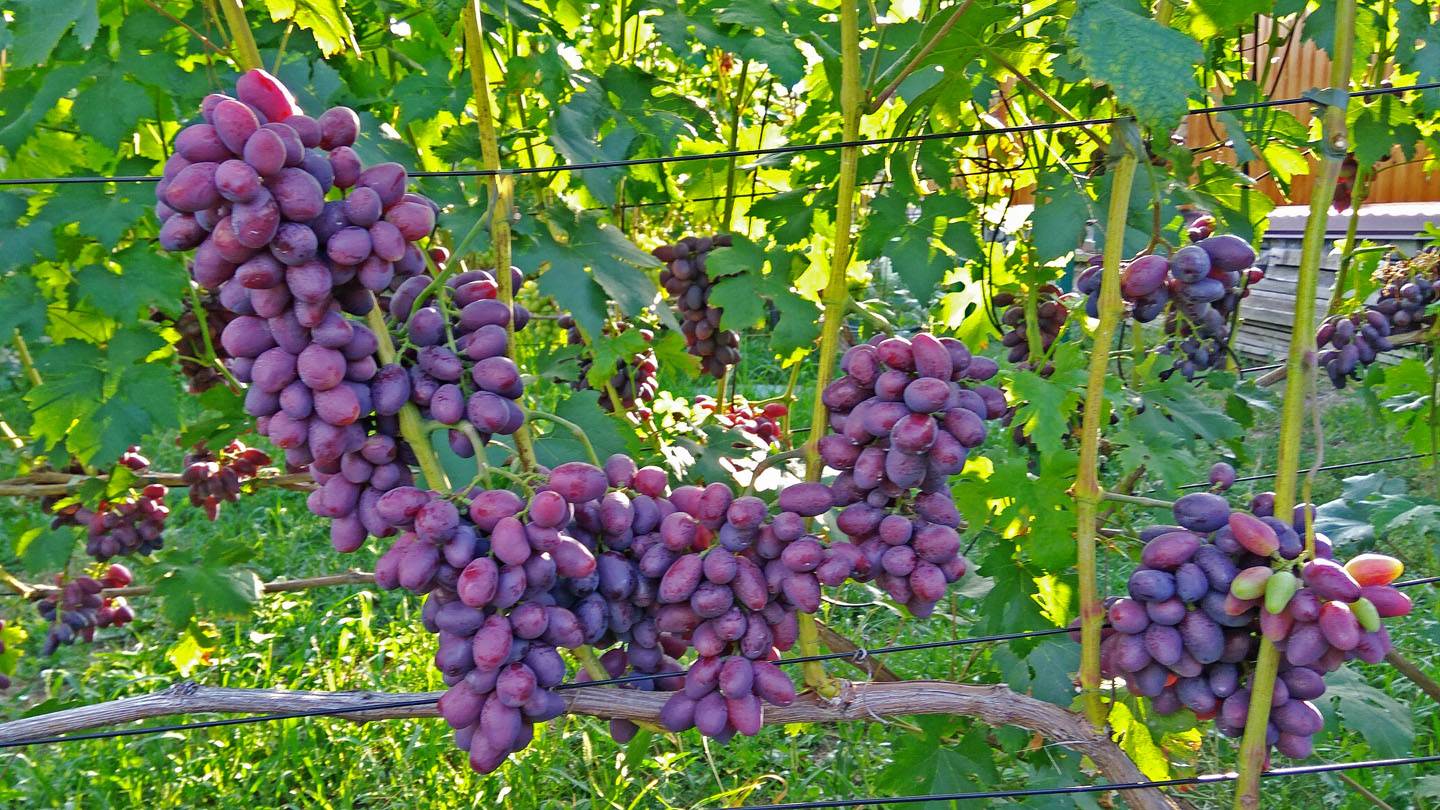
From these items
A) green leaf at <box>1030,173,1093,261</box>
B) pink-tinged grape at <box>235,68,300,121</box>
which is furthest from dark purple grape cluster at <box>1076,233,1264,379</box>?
pink-tinged grape at <box>235,68,300,121</box>

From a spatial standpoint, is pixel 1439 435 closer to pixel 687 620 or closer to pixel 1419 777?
pixel 1419 777

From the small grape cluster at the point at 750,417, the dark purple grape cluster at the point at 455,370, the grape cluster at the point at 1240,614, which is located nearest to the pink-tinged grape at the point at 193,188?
the dark purple grape cluster at the point at 455,370

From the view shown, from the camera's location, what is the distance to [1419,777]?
2.75 meters

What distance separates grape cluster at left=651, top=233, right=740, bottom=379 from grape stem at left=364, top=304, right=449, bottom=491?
3.97ft

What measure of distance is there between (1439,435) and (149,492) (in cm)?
332

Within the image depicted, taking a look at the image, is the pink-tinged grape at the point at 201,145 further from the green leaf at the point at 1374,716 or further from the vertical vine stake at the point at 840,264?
the green leaf at the point at 1374,716

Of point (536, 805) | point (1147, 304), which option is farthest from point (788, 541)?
point (536, 805)

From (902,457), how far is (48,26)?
1466 mm

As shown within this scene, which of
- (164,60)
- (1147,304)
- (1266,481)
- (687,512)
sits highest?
(164,60)

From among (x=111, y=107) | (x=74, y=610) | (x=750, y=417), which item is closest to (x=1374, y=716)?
(x=750, y=417)

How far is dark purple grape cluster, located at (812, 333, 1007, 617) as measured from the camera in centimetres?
137

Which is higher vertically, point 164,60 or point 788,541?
point 164,60

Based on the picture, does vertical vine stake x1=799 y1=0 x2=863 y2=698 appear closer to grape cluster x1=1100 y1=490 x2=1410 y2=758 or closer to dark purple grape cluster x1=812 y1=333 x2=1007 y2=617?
dark purple grape cluster x1=812 y1=333 x2=1007 y2=617

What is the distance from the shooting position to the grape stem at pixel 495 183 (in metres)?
1.51
